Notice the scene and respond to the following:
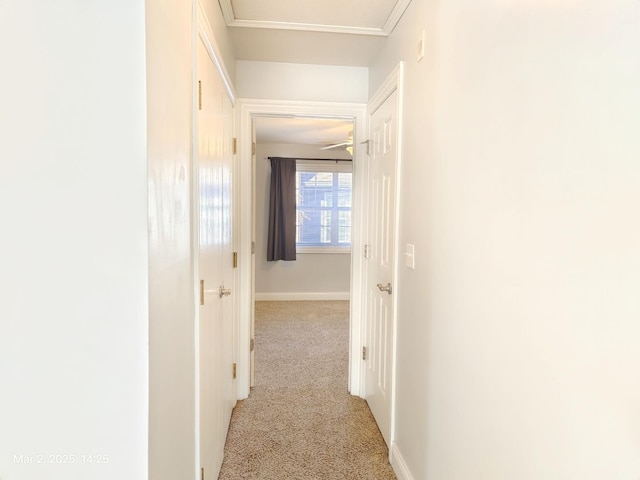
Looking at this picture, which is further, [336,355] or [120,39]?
[336,355]

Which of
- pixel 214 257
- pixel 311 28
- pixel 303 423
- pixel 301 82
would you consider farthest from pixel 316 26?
pixel 303 423

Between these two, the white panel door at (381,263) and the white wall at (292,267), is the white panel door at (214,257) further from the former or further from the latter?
the white wall at (292,267)

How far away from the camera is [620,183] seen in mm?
681

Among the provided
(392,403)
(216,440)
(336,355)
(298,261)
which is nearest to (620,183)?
(392,403)

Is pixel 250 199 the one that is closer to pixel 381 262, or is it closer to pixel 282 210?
pixel 381 262

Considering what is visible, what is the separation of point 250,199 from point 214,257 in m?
0.95

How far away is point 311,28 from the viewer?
2.08 m

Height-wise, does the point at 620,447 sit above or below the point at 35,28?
below

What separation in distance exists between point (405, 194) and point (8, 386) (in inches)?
63.1

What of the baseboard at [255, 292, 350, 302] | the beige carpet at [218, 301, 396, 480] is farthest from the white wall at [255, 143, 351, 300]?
the beige carpet at [218, 301, 396, 480]

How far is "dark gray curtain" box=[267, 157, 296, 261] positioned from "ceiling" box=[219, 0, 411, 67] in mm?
2784

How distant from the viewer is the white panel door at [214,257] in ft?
4.81

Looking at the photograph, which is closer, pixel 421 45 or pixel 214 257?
pixel 421 45

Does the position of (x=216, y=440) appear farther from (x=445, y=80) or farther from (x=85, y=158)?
(x=445, y=80)
